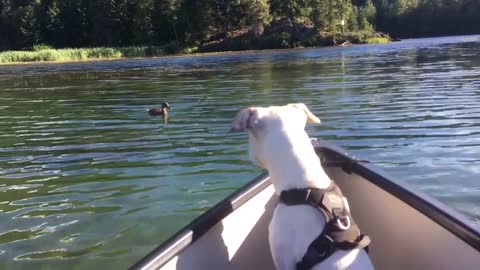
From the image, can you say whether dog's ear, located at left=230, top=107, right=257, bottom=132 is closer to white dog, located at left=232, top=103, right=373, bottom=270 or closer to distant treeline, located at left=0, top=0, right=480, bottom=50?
white dog, located at left=232, top=103, right=373, bottom=270

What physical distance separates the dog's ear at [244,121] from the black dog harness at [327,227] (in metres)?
0.41

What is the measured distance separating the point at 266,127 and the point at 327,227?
62 cm

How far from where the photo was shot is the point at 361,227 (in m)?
4.08

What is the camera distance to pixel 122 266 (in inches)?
199

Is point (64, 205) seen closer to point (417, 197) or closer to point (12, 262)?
point (12, 262)

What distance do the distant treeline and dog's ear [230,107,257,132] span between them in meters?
68.5

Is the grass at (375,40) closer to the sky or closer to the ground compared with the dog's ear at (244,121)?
closer to the ground

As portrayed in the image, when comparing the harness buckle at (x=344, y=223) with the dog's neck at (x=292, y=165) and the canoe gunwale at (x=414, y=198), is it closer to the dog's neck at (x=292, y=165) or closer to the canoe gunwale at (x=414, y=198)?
the dog's neck at (x=292, y=165)

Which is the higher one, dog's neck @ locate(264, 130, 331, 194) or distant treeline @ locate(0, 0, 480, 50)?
distant treeline @ locate(0, 0, 480, 50)

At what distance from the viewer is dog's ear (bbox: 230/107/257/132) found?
10.4ft

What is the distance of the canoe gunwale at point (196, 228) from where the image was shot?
9.95 feet

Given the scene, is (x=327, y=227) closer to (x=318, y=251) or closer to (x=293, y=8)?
(x=318, y=251)

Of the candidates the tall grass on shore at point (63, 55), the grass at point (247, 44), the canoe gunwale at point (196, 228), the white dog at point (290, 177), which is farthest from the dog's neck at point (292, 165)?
the grass at point (247, 44)

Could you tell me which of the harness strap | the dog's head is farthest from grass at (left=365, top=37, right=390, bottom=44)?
the harness strap
